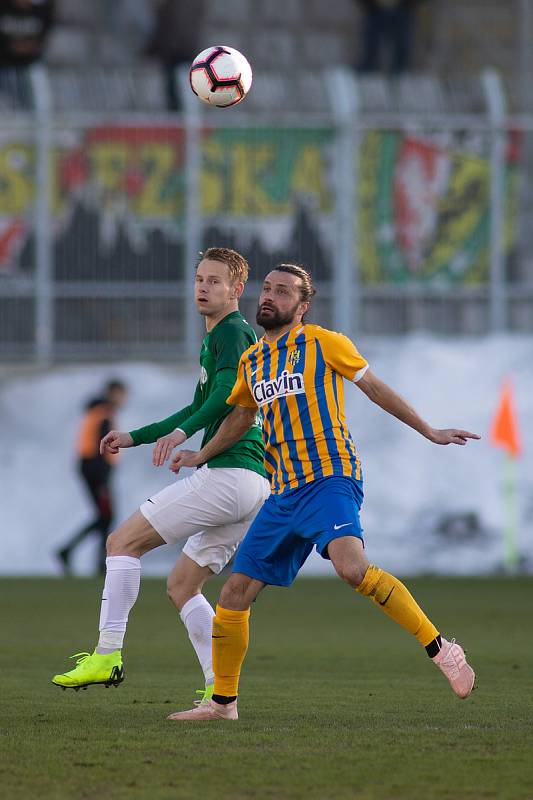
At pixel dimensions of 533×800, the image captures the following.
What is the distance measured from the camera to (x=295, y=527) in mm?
7254

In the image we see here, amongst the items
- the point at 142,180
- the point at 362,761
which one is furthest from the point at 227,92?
the point at 142,180

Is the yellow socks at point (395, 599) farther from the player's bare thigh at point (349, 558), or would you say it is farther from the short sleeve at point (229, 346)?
the short sleeve at point (229, 346)

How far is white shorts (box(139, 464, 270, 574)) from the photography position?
7.69 metres

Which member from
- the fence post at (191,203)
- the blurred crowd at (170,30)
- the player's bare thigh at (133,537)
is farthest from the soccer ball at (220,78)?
the blurred crowd at (170,30)

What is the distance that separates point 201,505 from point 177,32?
2369cm

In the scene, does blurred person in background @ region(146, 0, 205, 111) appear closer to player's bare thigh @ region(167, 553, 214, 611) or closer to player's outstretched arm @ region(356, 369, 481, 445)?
player's bare thigh @ region(167, 553, 214, 611)

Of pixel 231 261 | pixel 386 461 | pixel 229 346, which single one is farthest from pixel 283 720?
pixel 386 461

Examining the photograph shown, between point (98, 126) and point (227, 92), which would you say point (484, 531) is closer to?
point (98, 126)

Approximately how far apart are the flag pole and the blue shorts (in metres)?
12.7

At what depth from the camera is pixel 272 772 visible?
597cm

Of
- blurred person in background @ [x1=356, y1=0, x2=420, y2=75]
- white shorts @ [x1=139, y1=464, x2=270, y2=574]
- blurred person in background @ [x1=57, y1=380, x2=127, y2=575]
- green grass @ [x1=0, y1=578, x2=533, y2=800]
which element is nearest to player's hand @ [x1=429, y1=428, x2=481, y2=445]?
white shorts @ [x1=139, y1=464, x2=270, y2=574]

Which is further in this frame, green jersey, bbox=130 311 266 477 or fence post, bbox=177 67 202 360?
fence post, bbox=177 67 202 360

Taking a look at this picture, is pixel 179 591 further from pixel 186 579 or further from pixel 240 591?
pixel 240 591

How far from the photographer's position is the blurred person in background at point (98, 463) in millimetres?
18516
